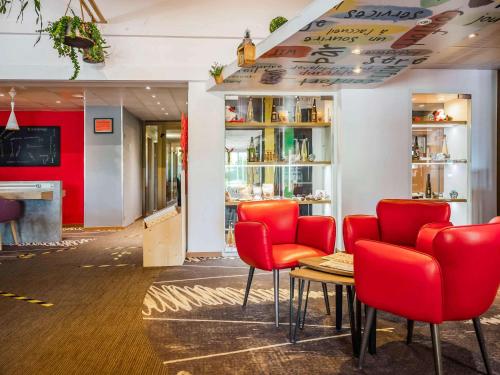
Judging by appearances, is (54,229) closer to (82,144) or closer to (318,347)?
(82,144)

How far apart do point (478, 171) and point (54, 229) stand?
22.9 feet

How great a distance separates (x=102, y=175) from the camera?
8.54 m

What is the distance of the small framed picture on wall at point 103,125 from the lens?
8.59m

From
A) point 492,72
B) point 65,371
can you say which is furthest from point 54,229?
point 492,72

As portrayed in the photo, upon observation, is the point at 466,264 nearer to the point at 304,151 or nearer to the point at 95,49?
the point at 304,151

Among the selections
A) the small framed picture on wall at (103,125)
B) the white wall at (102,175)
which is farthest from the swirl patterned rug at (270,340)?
the small framed picture on wall at (103,125)

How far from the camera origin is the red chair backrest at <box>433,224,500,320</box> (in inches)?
76.0

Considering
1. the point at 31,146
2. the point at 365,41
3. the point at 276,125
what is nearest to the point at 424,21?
the point at 365,41

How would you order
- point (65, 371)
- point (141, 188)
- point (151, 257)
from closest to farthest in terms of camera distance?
1. point (65, 371)
2. point (151, 257)
3. point (141, 188)

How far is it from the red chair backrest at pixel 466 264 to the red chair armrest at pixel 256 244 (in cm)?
137

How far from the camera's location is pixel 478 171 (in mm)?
5477

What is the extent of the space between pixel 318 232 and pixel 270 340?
1.11 meters

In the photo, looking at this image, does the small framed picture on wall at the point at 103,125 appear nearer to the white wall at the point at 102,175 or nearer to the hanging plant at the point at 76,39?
the white wall at the point at 102,175

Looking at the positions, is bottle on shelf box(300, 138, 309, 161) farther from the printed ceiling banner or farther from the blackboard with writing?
the blackboard with writing
